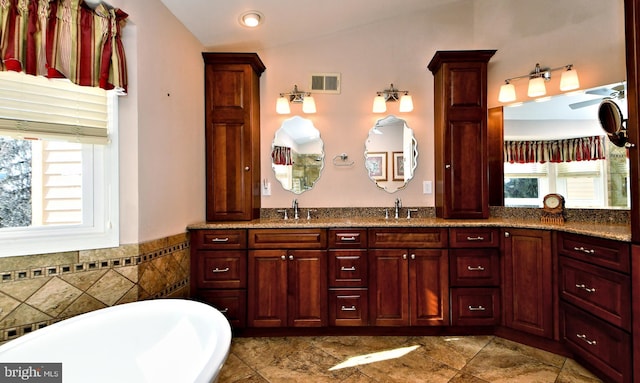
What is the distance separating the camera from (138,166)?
187 cm

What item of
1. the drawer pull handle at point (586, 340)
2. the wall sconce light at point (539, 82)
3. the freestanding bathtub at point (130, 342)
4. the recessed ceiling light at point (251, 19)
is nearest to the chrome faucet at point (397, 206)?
the wall sconce light at point (539, 82)

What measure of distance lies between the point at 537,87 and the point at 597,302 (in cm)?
173

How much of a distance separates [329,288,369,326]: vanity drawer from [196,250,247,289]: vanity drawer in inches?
29.1

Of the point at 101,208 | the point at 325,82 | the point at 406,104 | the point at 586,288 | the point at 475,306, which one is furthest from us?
the point at 325,82

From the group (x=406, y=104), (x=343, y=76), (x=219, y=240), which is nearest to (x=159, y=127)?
(x=219, y=240)

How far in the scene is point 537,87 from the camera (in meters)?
2.52

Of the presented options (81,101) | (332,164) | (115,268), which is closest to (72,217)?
(115,268)

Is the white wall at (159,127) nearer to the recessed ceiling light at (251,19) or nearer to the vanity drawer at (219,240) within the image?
the vanity drawer at (219,240)

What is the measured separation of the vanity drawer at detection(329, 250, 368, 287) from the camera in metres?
2.37

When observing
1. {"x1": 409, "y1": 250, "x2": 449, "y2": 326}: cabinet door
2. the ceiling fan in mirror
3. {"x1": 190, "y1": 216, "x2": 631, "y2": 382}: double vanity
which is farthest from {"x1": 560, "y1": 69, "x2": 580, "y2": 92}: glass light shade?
{"x1": 409, "y1": 250, "x2": 449, "y2": 326}: cabinet door

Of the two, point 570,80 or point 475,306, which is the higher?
point 570,80

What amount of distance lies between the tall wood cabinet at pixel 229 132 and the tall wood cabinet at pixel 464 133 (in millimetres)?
1758

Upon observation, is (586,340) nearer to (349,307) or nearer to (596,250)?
(596,250)

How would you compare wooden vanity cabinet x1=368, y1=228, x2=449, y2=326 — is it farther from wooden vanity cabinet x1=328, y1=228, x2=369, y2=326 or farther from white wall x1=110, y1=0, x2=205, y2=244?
white wall x1=110, y1=0, x2=205, y2=244
